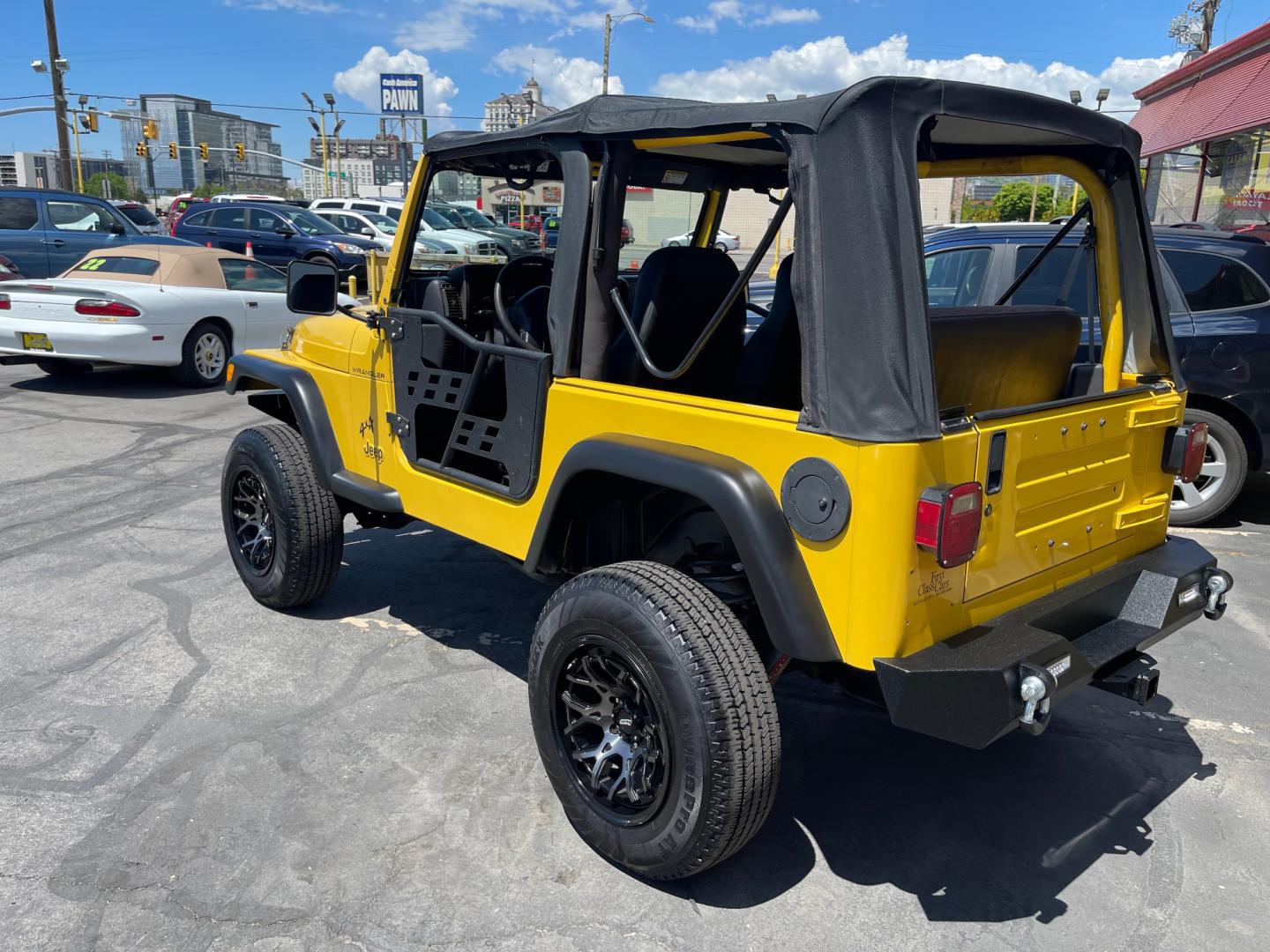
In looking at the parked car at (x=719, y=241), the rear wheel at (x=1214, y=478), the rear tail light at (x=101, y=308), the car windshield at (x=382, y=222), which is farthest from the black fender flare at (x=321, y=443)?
the car windshield at (x=382, y=222)

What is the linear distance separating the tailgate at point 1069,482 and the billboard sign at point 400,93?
248 feet

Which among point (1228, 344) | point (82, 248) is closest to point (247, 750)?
point (1228, 344)

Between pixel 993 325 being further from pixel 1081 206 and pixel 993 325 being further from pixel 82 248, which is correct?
pixel 82 248

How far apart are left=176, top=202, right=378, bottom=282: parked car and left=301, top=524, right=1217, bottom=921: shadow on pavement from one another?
51.0ft

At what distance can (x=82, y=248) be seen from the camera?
13469 mm

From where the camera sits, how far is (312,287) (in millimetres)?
3764

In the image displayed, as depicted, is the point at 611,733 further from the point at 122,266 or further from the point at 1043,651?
the point at 122,266

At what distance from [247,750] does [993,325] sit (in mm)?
2763

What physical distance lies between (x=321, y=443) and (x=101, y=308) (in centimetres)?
643

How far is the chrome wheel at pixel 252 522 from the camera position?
4.37 m

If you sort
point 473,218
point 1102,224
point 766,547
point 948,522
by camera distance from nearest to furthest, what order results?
point 948,522 < point 766,547 < point 1102,224 < point 473,218

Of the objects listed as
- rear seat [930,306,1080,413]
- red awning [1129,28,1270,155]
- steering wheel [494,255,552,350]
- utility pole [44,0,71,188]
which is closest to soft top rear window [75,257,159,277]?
steering wheel [494,255,552,350]

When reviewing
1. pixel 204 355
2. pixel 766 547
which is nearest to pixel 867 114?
pixel 766 547

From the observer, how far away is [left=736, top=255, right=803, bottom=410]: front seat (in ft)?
9.77
